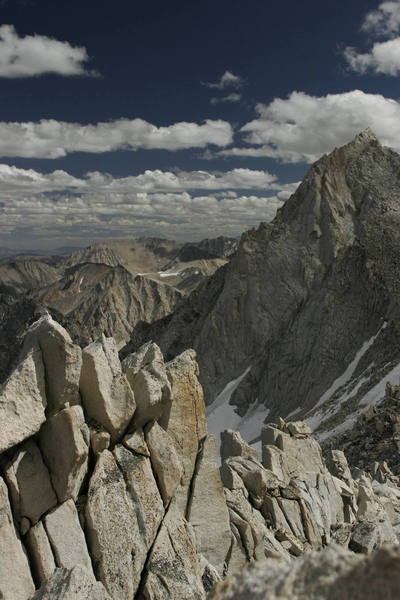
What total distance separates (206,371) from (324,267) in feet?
121

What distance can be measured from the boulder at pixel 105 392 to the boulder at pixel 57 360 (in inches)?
27.3

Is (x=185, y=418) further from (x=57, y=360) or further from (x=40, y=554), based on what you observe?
(x=40, y=554)

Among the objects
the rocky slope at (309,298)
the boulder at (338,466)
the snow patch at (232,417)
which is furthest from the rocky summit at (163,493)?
the snow patch at (232,417)

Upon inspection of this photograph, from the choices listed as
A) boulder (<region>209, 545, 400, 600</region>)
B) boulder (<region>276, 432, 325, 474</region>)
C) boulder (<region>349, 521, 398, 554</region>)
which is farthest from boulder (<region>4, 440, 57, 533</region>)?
boulder (<region>276, 432, 325, 474</region>)

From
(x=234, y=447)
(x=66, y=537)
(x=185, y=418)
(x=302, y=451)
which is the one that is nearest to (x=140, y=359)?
(x=185, y=418)

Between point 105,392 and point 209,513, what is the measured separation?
223 inches

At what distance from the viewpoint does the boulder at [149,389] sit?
12516 millimetres

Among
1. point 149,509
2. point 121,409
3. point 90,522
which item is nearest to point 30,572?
point 90,522

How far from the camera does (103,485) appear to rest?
1098cm

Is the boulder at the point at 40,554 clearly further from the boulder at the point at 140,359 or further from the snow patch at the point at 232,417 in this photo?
the snow patch at the point at 232,417

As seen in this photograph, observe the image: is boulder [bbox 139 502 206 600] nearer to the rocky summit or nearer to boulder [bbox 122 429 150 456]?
the rocky summit

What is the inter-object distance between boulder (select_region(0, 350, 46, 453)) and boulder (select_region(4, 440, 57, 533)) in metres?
0.51

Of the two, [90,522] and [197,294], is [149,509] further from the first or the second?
[197,294]

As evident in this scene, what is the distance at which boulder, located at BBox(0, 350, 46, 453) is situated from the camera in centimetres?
Result: 966
